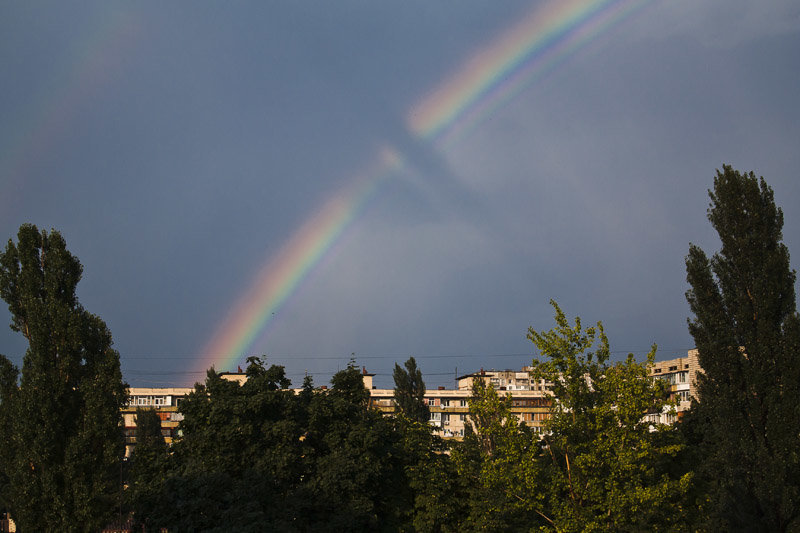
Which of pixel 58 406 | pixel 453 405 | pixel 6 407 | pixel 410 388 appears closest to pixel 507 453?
pixel 58 406

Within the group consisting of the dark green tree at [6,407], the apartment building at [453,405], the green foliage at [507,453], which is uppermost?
the apartment building at [453,405]

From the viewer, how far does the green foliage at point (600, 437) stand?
1880cm

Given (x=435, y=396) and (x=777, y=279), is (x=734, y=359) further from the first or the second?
(x=435, y=396)

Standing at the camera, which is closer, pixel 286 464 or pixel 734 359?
pixel 734 359

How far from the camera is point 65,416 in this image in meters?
31.2

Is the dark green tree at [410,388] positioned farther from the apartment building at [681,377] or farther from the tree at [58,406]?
the tree at [58,406]

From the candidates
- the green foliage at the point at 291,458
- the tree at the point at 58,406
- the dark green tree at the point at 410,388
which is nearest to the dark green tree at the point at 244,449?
the green foliage at the point at 291,458

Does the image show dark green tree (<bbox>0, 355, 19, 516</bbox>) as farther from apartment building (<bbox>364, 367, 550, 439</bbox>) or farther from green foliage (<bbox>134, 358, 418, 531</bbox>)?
apartment building (<bbox>364, 367, 550, 439</bbox>)

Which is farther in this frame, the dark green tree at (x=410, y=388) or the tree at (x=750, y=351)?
the dark green tree at (x=410, y=388)

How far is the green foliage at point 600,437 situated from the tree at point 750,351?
327cm

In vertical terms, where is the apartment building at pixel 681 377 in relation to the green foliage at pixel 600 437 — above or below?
above

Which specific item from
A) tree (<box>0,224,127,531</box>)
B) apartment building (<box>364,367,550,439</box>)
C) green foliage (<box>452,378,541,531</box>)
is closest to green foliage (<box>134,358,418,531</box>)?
tree (<box>0,224,127,531</box>)

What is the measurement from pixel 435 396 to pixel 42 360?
8396cm

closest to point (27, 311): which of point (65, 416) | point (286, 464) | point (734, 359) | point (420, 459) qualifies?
point (65, 416)
